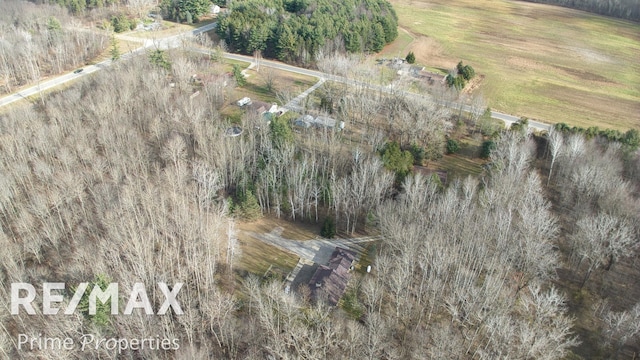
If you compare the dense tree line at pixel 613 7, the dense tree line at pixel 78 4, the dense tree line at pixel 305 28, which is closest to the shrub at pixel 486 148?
the dense tree line at pixel 305 28

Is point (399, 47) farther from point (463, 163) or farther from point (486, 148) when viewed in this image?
point (463, 163)

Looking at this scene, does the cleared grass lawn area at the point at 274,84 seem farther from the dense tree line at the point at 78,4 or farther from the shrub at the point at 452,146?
the dense tree line at the point at 78,4

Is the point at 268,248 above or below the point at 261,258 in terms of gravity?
above

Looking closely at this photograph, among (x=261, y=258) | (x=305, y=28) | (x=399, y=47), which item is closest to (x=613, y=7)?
(x=399, y=47)

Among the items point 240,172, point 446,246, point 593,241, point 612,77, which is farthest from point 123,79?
point 612,77

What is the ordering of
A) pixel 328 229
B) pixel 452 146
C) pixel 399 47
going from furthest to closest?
pixel 399 47
pixel 452 146
pixel 328 229

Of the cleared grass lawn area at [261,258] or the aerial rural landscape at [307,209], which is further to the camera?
the cleared grass lawn area at [261,258]
